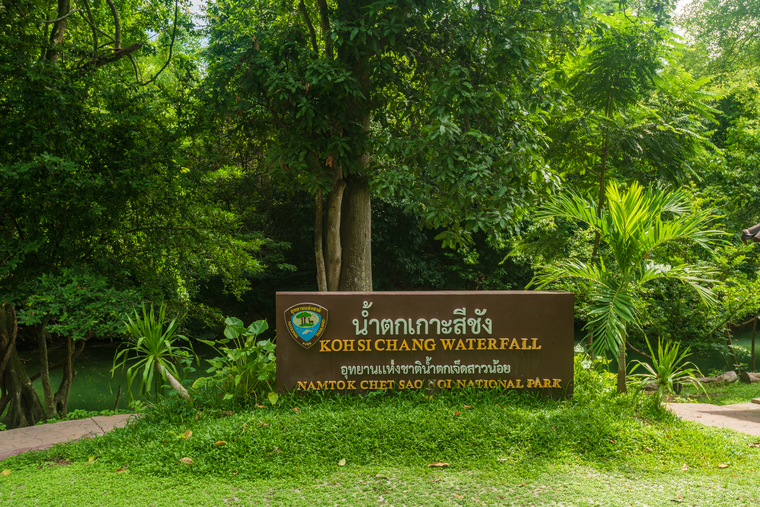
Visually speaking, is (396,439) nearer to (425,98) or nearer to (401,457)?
(401,457)

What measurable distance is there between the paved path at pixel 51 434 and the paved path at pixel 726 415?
6322 mm

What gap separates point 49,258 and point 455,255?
14.8m

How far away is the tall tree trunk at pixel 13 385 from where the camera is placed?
25.6ft

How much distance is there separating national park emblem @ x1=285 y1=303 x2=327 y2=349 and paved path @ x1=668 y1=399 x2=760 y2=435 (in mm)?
3906

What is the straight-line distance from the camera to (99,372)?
621 inches

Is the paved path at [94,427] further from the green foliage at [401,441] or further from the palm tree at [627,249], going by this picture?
the palm tree at [627,249]

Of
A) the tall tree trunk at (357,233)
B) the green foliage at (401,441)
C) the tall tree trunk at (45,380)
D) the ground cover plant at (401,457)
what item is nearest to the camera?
the ground cover plant at (401,457)

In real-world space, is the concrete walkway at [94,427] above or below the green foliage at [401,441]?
below

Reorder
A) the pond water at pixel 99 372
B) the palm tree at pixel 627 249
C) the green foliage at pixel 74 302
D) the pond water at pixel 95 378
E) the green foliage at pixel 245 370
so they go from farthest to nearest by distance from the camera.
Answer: the pond water at pixel 99 372 < the pond water at pixel 95 378 < the green foliage at pixel 74 302 < the green foliage at pixel 245 370 < the palm tree at pixel 627 249

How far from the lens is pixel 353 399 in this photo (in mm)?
5383

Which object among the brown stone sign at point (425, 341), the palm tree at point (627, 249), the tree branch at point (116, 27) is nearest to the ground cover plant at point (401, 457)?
the brown stone sign at point (425, 341)

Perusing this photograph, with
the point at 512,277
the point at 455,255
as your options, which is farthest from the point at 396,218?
the point at 512,277

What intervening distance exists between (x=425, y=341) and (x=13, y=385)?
6.78m

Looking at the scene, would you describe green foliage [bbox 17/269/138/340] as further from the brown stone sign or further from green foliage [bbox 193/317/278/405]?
the brown stone sign
